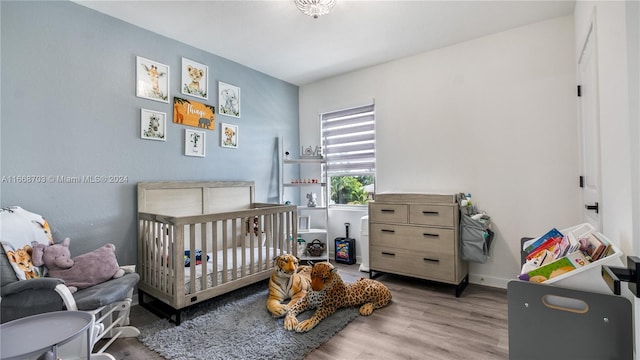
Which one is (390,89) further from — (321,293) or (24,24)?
(24,24)

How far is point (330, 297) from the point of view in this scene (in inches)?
86.2

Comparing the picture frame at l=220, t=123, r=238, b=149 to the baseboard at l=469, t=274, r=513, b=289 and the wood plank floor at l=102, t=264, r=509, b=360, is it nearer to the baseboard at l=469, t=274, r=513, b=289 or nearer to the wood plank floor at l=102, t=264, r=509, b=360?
the wood plank floor at l=102, t=264, r=509, b=360

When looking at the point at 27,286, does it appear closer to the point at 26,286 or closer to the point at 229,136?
the point at 26,286

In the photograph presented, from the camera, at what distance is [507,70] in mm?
2682

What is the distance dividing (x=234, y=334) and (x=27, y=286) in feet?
3.85

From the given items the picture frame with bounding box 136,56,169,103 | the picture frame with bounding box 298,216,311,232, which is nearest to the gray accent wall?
the picture frame with bounding box 136,56,169,103

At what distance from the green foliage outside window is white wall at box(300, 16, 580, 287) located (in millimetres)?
272

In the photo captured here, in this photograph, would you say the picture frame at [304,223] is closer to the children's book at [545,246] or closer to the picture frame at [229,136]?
the picture frame at [229,136]

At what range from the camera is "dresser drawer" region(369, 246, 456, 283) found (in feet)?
8.38

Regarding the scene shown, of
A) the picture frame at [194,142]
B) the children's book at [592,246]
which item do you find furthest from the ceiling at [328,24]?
the children's book at [592,246]

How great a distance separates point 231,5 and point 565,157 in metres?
3.05

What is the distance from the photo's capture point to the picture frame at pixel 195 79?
9.25 feet

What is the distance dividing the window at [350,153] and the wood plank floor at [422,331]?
1.47 metres

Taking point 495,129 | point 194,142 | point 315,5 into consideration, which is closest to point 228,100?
point 194,142
